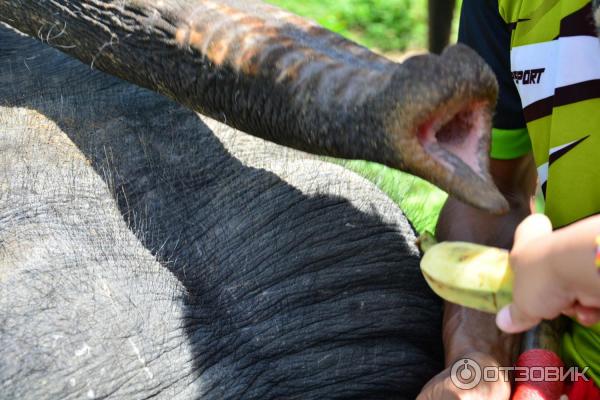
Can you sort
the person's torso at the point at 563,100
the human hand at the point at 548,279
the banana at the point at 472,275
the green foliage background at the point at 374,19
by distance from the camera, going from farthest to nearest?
the green foliage background at the point at 374,19 → the person's torso at the point at 563,100 → the banana at the point at 472,275 → the human hand at the point at 548,279

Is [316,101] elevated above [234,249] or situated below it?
above

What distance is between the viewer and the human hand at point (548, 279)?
114cm

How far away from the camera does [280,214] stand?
167 cm

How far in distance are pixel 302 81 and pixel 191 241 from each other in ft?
1.42

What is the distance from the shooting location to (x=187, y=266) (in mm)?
1596

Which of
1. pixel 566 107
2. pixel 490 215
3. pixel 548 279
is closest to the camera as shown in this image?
pixel 548 279

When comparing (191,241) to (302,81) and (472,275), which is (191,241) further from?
(472,275)

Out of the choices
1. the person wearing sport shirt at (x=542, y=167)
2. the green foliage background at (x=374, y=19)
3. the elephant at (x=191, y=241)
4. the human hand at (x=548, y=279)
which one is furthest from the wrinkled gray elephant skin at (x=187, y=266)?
the green foliage background at (x=374, y=19)

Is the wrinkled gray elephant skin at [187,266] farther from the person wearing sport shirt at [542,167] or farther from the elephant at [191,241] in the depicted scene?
the person wearing sport shirt at [542,167]

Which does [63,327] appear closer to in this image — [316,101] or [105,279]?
[105,279]

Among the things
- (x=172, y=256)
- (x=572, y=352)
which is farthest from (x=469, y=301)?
(x=172, y=256)

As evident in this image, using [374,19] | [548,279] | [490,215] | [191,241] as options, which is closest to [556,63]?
[490,215]

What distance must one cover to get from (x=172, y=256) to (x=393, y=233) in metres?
0.40

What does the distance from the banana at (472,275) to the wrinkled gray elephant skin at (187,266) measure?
0.33 meters
